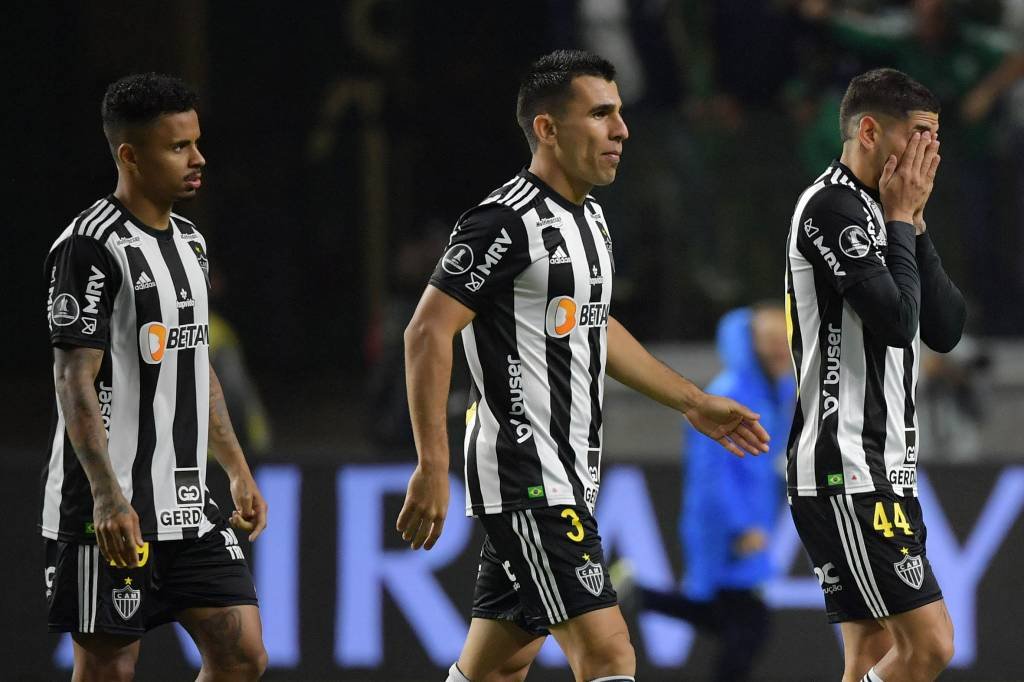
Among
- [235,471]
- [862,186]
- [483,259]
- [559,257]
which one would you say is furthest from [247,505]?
[862,186]

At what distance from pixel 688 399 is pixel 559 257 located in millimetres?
628

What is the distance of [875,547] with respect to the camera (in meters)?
4.66

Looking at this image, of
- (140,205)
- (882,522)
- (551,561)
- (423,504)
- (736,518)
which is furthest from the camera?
(736,518)

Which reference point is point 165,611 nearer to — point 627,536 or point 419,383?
point 419,383

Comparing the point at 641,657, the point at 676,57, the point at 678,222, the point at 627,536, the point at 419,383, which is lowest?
the point at 641,657

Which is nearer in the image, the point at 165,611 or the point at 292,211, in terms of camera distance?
the point at 165,611

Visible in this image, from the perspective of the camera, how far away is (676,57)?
10141 mm

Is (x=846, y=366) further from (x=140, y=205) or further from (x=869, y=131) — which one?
(x=140, y=205)

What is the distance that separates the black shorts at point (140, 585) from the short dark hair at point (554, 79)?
1.55 m

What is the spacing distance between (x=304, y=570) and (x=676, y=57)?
416 cm

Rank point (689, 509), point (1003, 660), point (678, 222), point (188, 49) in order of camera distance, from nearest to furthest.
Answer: point (689, 509) < point (1003, 660) < point (678, 222) < point (188, 49)

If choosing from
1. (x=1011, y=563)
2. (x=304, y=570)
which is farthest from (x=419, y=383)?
(x=1011, y=563)

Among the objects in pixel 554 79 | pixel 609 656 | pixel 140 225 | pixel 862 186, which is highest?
pixel 554 79

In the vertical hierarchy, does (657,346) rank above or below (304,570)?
above
